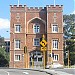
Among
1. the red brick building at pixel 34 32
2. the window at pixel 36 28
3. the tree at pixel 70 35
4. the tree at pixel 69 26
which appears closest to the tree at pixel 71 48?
the tree at pixel 70 35

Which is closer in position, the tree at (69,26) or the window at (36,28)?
the window at (36,28)

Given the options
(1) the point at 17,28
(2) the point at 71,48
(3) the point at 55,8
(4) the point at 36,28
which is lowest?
(2) the point at 71,48

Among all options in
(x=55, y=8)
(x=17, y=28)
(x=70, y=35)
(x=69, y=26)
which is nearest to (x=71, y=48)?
(x=55, y=8)

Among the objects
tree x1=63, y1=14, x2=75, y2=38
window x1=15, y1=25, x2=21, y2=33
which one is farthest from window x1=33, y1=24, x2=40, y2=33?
tree x1=63, y1=14, x2=75, y2=38

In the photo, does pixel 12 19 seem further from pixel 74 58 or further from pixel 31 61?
pixel 74 58

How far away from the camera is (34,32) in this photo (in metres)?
88.0

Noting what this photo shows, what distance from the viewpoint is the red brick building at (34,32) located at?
8481cm

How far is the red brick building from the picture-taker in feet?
278

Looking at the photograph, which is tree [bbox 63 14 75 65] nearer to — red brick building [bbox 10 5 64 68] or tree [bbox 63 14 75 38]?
tree [bbox 63 14 75 38]

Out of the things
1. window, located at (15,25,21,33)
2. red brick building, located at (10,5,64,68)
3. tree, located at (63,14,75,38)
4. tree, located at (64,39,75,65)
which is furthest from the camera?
tree, located at (63,14,75,38)

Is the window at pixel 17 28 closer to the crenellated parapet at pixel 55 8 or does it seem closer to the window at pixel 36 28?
the window at pixel 36 28

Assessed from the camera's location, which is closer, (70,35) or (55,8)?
(55,8)

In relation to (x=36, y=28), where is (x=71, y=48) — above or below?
below

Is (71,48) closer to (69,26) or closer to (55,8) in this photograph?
(55,8)
